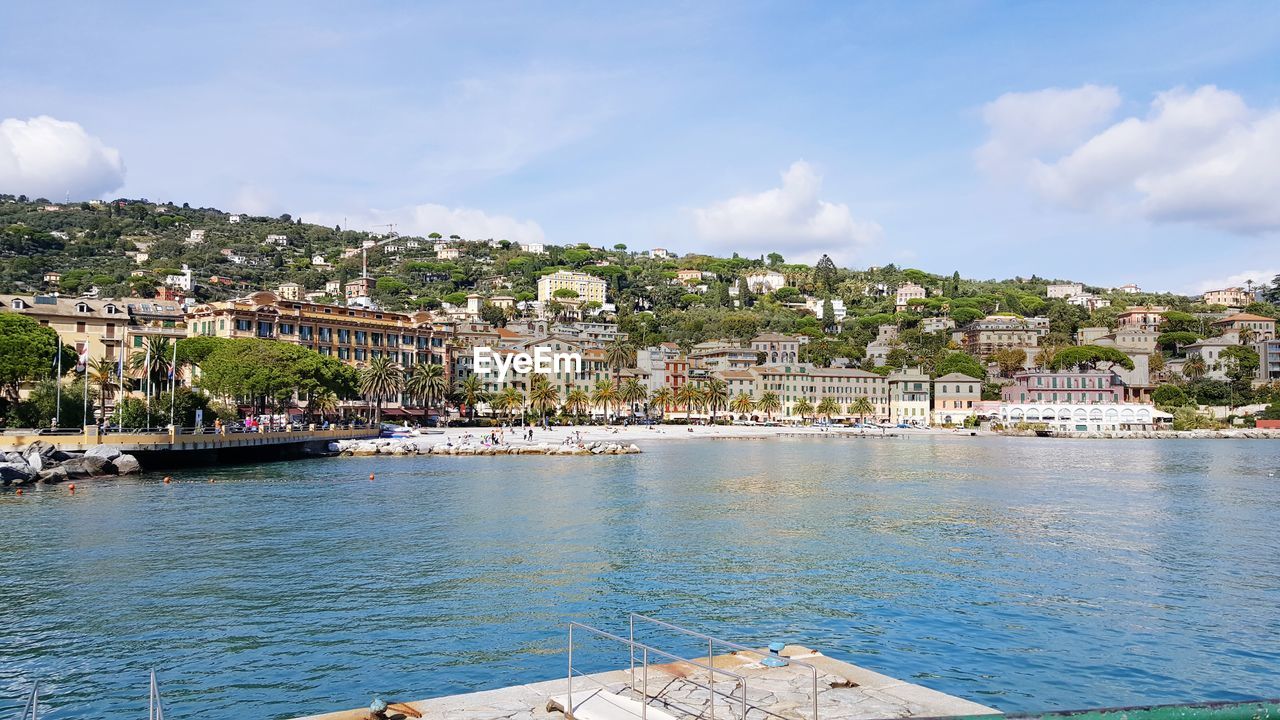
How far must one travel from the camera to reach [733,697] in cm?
1088

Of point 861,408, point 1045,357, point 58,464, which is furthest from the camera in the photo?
point 1045,357

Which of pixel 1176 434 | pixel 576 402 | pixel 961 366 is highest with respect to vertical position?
pixel 961 366

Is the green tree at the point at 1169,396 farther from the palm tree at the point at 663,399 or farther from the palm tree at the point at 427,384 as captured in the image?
the palm tree at the point at 427,384

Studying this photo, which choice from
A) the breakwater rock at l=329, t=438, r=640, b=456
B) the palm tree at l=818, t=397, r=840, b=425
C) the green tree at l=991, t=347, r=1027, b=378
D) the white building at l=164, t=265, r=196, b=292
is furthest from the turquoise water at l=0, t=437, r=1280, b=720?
the green tree at l=991, t=347, r=1027, b=378

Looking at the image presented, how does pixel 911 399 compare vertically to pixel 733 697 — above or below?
above

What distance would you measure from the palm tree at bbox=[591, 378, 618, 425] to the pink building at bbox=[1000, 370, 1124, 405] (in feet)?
222

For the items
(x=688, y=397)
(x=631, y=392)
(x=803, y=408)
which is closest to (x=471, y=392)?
(x=631, y=392)

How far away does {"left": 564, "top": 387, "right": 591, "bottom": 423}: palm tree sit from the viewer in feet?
410

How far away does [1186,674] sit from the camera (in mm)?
15734

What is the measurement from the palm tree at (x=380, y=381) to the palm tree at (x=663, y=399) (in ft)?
142

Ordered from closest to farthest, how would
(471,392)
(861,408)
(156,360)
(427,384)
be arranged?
(156,360)
(427,384)
(471,392)
(861,408)

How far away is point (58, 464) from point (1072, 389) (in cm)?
13931

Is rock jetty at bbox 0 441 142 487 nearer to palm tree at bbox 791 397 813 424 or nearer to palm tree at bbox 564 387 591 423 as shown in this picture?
palm tree at bbox 564 387 591 423

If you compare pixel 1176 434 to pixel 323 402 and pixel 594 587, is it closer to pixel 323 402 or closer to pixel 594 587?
pixel 323 402
